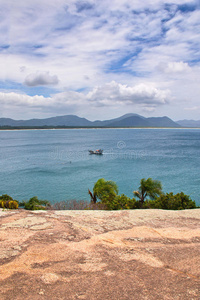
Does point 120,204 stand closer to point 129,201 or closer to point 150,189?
point 129,201

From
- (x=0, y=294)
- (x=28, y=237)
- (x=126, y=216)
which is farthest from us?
(x=126, y=216)

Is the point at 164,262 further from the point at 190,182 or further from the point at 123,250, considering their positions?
the point at 190,182

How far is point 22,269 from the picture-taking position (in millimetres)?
5500

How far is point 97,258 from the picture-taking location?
6.12 m

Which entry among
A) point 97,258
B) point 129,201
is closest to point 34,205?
point 129,201

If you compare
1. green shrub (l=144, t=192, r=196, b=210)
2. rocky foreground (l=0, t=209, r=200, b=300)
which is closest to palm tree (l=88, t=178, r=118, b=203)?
green shrub (l=144, t=192, r=196, b=210)

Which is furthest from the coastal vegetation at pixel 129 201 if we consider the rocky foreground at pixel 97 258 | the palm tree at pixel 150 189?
the rocky foreground at pixel 97 258

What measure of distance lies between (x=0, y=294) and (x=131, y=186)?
46.5 meters

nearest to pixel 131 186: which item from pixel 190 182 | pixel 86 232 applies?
pixel 190 182

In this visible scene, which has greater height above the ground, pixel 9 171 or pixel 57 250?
pixel 57 250

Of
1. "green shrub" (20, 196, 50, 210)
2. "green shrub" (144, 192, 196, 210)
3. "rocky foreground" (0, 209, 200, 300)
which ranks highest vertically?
"rocky foreground" (0, 209, 200, 300)

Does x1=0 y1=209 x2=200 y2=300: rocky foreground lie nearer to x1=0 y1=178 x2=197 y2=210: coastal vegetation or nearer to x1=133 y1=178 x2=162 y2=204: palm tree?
x1=0 y1=178 x2=197 y2=210: coastal vegetation

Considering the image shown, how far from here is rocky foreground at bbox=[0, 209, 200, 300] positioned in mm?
4816

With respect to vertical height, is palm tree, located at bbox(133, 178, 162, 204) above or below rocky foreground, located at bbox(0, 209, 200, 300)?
below
